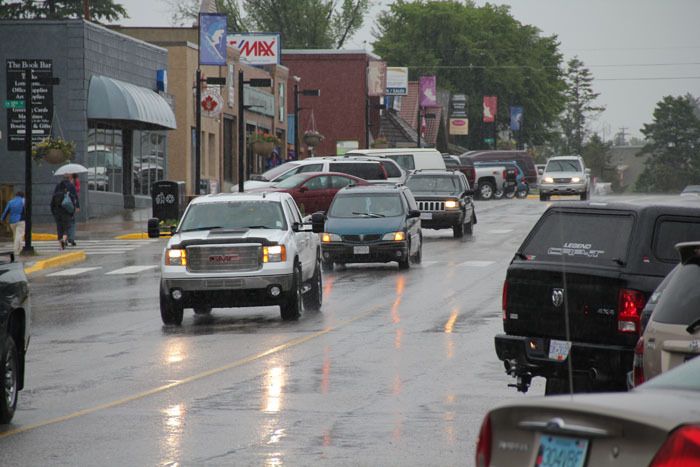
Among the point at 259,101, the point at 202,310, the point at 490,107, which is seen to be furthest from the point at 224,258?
the point at 490,107

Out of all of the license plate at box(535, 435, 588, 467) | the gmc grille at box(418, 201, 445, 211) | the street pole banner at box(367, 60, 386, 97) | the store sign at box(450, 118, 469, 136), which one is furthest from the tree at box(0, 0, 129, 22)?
the license plate at box(535, 435, 588, 467)

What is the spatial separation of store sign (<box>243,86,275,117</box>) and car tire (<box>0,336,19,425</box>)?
60196 mm

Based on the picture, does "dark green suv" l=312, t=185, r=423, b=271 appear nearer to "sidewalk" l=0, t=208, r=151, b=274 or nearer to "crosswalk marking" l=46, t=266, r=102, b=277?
"crosswalk marking" l=46, t=266, r=102, b=277

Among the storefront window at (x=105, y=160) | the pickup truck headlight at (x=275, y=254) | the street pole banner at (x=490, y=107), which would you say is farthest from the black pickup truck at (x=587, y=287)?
the street pole banner at (x=490, y=107)

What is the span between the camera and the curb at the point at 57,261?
33.6 metres

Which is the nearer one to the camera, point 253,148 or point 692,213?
point 692,213

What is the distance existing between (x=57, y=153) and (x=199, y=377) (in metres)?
30.0

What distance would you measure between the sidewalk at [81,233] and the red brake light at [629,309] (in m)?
19.2

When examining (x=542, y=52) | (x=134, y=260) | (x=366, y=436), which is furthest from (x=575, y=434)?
(x=542, y=52)

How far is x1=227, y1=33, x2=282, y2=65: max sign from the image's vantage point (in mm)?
79188

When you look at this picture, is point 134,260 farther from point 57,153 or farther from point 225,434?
point 225,434

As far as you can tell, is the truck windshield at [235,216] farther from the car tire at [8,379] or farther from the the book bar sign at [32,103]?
the the book bar sign at [32,103]

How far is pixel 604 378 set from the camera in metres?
12.0

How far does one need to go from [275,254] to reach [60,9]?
75491 mm
